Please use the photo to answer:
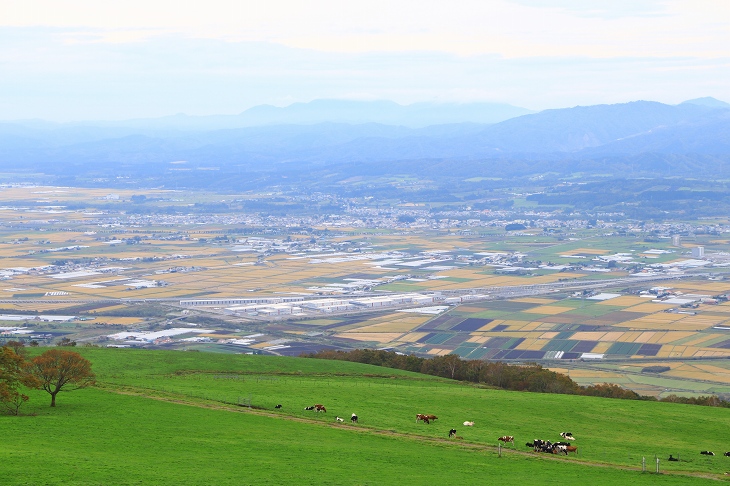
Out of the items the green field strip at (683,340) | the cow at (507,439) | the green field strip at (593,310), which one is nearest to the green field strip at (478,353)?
the green field strip at (683,340)

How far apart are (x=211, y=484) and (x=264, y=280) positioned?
112 metres

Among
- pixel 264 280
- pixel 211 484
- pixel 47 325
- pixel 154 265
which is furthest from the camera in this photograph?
pixel 154 265

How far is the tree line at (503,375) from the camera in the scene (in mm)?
52625

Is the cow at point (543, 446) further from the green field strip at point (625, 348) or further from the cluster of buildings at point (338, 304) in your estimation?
the cluster of buildings at point (338, 304)

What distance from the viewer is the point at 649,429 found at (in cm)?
3875

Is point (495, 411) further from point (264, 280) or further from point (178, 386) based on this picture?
point (264, 280)

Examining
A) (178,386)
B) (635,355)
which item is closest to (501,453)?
(178,386)

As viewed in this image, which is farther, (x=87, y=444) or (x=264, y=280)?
(x=264, y=280)

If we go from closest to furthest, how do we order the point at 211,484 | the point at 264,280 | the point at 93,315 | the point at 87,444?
the point at 211,484, the point at 87,444, the point at 93,315, the point at 264,280

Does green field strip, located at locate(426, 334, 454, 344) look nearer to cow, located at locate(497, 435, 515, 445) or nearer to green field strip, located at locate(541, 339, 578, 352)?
green field strip, located at locate(541, 339, 578, 352)

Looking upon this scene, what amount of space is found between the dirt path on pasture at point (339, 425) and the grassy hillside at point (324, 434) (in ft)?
0.17

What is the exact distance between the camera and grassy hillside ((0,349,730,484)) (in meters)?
26.5

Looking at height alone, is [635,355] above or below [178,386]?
below

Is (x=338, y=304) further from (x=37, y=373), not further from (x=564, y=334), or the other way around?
(x=37, y=373)
